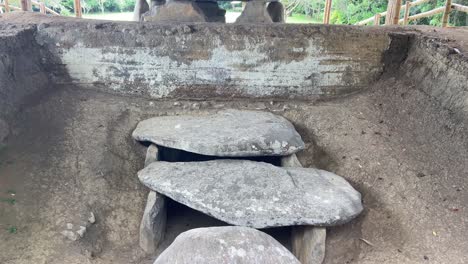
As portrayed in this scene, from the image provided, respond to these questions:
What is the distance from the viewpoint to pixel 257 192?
11.6 feet

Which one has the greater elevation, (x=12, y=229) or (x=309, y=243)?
(x=12, y=229)

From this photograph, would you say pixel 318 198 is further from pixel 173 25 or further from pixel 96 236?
pixel 173 25

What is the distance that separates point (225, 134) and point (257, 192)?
0.87 m

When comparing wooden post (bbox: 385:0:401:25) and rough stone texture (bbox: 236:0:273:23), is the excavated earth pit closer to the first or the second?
rough stone texture (bbox: 236:0:273:23)

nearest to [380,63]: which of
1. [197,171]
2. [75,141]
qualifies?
[197,171]

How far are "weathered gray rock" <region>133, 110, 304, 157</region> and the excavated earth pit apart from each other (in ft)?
1.00

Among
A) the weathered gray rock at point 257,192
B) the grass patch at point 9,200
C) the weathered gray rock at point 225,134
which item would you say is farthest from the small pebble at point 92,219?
the weathered gray rock at point 225,134

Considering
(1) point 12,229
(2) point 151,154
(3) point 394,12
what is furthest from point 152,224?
(3) point 394,12

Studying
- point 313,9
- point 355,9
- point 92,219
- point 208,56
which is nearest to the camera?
point 92,219

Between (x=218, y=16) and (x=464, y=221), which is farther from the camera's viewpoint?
(x=218, y=16)

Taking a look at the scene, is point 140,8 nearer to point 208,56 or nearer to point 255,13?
point 255,13

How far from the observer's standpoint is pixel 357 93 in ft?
17.5

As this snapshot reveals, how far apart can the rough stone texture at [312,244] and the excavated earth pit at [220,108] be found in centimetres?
16

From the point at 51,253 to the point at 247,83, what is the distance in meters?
2.97
